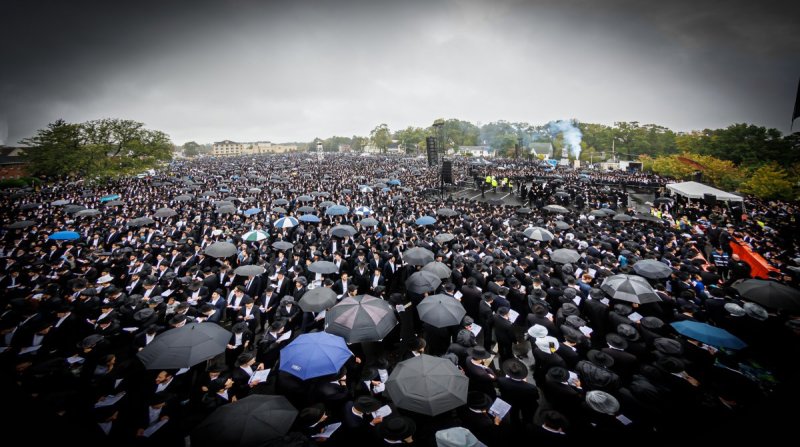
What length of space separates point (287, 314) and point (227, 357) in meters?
1.24

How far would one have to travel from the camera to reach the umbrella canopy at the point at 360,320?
4.45 metres

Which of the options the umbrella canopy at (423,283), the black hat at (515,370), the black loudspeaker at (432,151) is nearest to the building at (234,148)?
the black loudspeaker at (432,151)

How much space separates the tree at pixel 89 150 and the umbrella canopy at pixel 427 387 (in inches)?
1565

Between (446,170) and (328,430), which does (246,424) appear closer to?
(328,430)

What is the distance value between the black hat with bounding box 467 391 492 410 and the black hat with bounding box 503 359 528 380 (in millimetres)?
473

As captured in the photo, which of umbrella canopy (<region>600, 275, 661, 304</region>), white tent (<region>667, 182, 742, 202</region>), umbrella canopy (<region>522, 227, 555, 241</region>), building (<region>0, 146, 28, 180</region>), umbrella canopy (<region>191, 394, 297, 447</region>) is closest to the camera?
umbrella canopy (<region>191, 394, 297, 447</region>)

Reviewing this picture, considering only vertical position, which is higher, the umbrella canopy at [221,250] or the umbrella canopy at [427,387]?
the umbrella canopy at [221,250]

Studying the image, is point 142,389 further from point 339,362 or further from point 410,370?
point 410,370

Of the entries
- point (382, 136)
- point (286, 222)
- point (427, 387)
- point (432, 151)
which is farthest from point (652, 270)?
point (382, 136)

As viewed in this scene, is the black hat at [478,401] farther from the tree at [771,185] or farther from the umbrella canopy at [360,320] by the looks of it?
the tree at [771,185]

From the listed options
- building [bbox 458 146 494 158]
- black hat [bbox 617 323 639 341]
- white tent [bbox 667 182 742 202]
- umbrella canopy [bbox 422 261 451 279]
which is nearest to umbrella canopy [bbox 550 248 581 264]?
umbrella canopy [bbox 422 261 451 279]

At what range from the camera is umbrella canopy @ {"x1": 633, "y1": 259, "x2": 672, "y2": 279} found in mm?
6520

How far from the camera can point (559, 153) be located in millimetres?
74688

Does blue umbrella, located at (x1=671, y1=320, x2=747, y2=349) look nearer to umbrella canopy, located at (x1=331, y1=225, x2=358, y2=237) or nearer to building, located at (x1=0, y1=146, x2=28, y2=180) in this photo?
umbrella canopy, located at (x1=331, y1=225, x2=358, y2=237)
